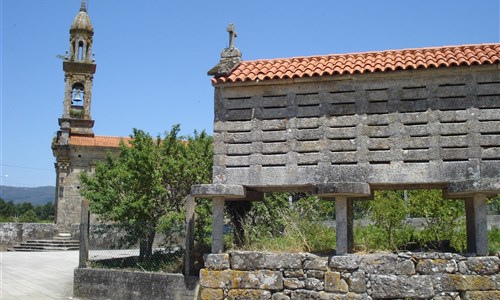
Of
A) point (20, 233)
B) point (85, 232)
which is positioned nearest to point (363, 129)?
point (85, 232)

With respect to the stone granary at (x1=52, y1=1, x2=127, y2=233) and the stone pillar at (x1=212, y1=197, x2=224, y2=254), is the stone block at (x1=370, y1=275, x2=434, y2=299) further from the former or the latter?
the stone granary at (x1=52, y1=1, x2=127, y2=233)

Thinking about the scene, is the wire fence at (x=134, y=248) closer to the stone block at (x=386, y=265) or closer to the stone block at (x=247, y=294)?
the stone block at (x=247, y=294)

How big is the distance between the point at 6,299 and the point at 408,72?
34.4 feet

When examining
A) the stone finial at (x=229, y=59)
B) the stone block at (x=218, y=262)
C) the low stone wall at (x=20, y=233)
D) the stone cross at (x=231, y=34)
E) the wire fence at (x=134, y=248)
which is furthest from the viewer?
the low stone wall at (x=20, y=233)

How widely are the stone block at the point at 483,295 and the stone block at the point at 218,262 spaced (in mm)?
4202

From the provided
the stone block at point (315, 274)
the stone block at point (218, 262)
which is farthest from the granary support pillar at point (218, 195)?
the stone block at point (315, 274)

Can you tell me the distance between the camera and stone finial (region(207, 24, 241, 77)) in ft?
32.1

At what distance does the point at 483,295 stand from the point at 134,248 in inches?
339

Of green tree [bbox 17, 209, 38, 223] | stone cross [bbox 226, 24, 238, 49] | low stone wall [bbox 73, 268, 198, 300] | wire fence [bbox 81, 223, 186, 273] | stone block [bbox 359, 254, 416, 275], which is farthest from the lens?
green tree [bbox 17, 209, 38, 223]

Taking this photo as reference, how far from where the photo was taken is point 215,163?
9.46m

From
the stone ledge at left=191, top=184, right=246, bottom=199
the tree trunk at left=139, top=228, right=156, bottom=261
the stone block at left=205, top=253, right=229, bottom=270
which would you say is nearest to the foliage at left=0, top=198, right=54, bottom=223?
the tree trunk at left=139, top=228, right=156, bottom=261

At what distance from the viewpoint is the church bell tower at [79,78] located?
32.8m

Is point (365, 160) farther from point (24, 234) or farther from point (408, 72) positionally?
point (24, 234)

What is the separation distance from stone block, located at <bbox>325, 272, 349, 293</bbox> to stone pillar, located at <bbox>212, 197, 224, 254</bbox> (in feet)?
6.98
